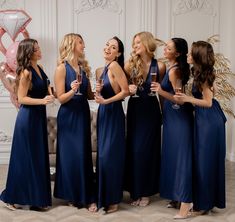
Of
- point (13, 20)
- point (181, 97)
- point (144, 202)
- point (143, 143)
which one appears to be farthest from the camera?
point (13, 20)

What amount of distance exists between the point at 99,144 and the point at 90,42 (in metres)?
2.76

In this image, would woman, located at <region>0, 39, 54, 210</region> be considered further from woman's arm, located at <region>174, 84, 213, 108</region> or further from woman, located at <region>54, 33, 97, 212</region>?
woman's arm, located at <region>174, 84, 213, 108</region>

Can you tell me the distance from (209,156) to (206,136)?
0.20 m

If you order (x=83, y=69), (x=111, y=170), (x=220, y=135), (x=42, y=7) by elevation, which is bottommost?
(x=111, y=170)

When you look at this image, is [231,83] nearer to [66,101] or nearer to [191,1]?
[191,1]

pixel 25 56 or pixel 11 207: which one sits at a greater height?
pixel 25 56

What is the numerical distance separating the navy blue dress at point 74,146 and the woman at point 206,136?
1.10 m

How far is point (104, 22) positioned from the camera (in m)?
6.84

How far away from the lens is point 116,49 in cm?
Answer: 447

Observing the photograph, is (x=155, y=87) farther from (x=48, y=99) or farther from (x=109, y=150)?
(x=48, y=99)

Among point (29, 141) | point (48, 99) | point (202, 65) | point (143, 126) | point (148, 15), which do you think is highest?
point (148, 15)

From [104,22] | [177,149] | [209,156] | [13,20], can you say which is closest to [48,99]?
[177,149]

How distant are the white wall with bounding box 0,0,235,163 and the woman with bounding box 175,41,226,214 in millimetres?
2748

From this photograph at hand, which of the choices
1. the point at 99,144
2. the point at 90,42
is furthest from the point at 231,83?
the point at 99,144
